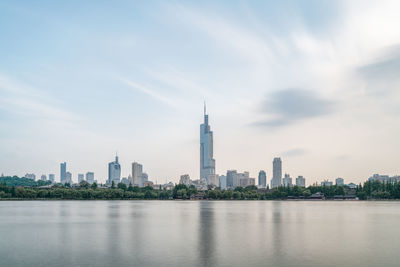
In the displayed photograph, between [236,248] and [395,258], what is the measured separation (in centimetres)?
1576

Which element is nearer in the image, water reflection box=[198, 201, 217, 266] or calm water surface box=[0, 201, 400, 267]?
water reflection box=[198, 201, 217, 266]

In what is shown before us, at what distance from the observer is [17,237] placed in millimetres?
53438

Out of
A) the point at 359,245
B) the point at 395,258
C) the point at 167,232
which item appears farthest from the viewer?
the point at 167,232

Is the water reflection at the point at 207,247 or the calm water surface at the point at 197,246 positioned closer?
the water reflection at the point at 207,247

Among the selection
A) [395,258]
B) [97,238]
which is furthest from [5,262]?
[395,258]

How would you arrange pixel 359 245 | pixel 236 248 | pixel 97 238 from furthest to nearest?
pixel 97 238 → pixel 359 245 → pixel 236 248

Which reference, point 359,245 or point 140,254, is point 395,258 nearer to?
point 359,245

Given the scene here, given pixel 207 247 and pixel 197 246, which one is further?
pixel 197 246

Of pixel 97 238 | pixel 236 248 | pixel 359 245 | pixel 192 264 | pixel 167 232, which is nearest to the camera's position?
pixel 192 264

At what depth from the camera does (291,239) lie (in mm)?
52219

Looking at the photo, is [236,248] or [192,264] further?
[236,248]

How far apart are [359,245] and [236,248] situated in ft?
50.3

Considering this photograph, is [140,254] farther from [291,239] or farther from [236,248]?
[291,239]

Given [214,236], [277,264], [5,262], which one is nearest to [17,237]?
[5,262]
